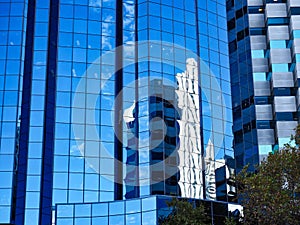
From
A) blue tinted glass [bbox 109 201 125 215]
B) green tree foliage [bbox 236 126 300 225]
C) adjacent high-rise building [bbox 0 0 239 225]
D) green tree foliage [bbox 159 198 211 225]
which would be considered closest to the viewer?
green tree foliage [bbox 236 126 300 225]

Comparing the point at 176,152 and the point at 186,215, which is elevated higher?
the point at 176,152

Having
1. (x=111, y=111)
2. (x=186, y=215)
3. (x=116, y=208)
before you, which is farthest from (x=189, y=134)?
(x=186, y=215)

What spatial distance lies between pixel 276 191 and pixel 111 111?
26286mm

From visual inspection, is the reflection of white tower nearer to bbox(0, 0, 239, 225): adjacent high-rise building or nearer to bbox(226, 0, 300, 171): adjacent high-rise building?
bbox(0, 0, 239, 225): adjacent high-rise building

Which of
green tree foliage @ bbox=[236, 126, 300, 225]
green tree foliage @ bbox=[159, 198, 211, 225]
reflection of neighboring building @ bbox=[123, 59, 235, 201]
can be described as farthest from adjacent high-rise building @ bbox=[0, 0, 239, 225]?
green tree foliage @ bbox=[236, 126, 300, 225]

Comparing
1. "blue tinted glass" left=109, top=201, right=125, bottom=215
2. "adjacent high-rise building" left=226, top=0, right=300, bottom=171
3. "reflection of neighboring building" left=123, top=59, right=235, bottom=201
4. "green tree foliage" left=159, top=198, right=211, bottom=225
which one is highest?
"adjacent high-rise building" left=226, top=0, right=300, bottom=171

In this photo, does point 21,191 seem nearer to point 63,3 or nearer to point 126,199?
point 126,199

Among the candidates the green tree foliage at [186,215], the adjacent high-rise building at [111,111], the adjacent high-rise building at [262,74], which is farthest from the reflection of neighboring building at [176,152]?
the green tree foliage at [186,215]

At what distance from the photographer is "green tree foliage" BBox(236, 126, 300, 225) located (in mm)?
40281

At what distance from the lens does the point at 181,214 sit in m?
43.6

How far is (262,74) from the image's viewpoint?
73.8 metres

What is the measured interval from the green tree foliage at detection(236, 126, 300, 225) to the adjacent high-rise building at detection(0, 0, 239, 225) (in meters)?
15.3

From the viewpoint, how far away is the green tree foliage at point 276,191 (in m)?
40.3

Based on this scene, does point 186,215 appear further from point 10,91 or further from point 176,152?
point 10,91
